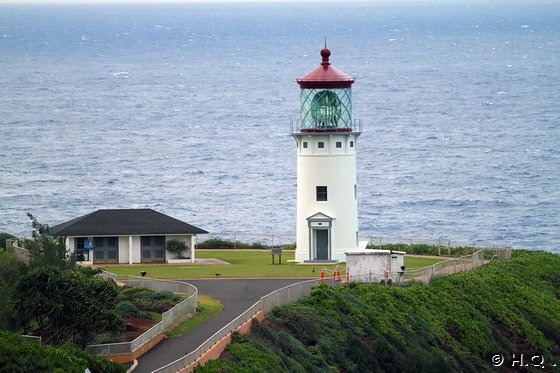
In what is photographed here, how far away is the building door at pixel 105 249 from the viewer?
4803cm

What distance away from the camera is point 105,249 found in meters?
48.1

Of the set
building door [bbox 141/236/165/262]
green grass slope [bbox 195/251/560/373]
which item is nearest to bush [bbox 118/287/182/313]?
green grass slope [bbox 195/251/560/373]

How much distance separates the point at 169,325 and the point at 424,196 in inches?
2514

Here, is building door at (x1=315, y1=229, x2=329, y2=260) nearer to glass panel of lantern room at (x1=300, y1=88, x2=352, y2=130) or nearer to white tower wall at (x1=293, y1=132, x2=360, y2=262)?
white tower wall at (x1=293, y1=132, x2=360, y2=262)

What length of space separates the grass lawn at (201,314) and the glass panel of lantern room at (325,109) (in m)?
10.5

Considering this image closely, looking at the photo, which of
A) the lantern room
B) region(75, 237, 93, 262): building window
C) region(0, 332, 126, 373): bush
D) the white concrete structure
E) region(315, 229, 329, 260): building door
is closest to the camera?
region(0, 332, 126, 373): bush

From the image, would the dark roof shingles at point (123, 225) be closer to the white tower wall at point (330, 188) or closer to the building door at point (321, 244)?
the white tower wall at point (330, 188)

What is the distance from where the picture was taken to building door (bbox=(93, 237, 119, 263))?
48.0m

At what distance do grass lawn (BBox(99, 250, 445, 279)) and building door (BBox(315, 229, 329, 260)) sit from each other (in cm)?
117

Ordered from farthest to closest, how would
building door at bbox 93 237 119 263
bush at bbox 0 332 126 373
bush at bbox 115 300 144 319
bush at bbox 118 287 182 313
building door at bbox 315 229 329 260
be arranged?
building door at bbox 315 229 329 260, building door at bbox 93 237 119 263, bush at bbox 118 287 182 313, bush at bbox 115 300 144 319, bush at bbox 0 332 126 373

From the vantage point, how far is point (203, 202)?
325ft

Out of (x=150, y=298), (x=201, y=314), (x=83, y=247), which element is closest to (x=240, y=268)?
(x=83, y=247)

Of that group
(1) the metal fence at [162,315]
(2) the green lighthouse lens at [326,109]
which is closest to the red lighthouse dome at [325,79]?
(2) the green lighthouse lens at [326,109]

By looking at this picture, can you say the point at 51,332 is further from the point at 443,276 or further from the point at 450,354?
the point at 443,276
